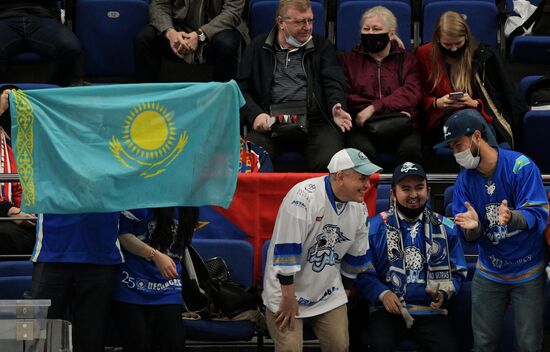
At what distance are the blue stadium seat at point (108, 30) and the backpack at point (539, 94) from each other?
3.18m

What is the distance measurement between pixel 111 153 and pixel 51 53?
2843 millimetres

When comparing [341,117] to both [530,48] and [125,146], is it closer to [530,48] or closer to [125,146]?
[530,48]

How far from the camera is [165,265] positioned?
20.3ft

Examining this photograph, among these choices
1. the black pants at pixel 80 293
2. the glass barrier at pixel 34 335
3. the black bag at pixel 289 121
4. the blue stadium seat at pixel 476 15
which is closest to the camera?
the glass barrier at pixel 34 335

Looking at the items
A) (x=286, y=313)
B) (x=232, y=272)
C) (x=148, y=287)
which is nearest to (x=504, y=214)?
(x=286, y=313)

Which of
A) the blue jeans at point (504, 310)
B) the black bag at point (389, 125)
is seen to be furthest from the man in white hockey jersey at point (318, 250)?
the black bag at point (389, 125)

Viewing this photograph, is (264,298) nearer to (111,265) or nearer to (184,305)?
(184,305)

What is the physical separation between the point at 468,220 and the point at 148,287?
72.1 inches

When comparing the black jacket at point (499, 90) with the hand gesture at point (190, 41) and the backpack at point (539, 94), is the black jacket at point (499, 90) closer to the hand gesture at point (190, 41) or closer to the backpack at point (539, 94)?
the backpack at point (539, 94)

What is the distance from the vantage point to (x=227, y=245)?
7051mm

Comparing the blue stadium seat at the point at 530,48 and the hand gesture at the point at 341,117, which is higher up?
the blue stadium seat at the point at 530,48

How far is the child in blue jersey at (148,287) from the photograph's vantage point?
6.27 metres

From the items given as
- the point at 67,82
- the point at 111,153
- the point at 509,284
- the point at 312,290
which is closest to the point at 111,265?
the point at 111,153

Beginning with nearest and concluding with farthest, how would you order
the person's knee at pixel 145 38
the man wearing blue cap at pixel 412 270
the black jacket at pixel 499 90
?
the man wearing blue cap at pixel 412 270
the black jacket at pixel 499 90
the person's knee at pixel 145 38
